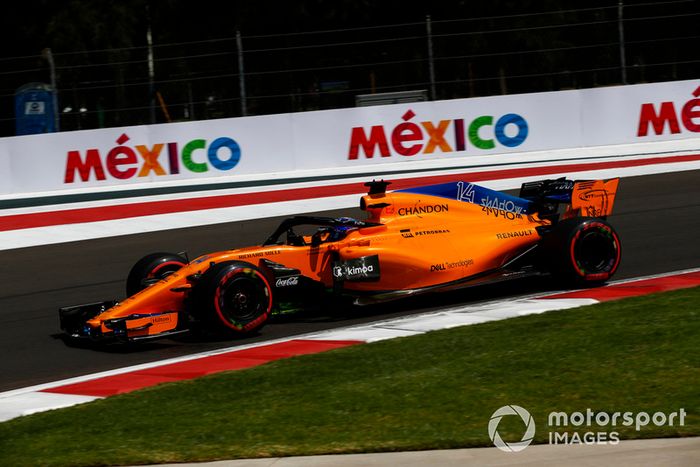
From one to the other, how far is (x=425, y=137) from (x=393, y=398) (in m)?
13.4

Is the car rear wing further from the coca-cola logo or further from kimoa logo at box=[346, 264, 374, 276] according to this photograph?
the coca-cola logo

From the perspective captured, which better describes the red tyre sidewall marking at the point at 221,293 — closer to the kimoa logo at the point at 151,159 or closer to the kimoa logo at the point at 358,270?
the kimoa logo at the point at 358,270

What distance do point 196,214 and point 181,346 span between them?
6.75 m

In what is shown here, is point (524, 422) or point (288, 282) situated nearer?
point (524, 422)

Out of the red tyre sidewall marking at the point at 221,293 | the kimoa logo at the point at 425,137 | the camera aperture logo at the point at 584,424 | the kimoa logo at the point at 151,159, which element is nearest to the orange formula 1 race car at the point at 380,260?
the red tyre sidewall marking at the point at 221,293

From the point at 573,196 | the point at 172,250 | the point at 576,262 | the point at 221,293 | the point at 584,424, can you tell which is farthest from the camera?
the point at 172,250

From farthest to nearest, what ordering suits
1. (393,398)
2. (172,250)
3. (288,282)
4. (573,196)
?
(172,250) → (573,196) → (288,282) → (393,398)

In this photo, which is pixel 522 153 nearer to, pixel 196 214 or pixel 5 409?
pixel 196 214

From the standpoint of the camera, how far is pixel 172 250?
12953 millimetres

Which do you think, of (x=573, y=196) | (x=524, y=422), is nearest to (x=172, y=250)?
(x=573, y=196)

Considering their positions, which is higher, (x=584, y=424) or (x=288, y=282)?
(x=288, y=282)

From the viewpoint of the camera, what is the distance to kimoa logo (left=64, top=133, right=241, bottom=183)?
61.4 ft

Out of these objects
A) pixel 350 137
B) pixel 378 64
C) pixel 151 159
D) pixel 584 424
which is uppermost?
pixel 378 64

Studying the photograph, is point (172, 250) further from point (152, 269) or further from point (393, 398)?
point (393, 398)
